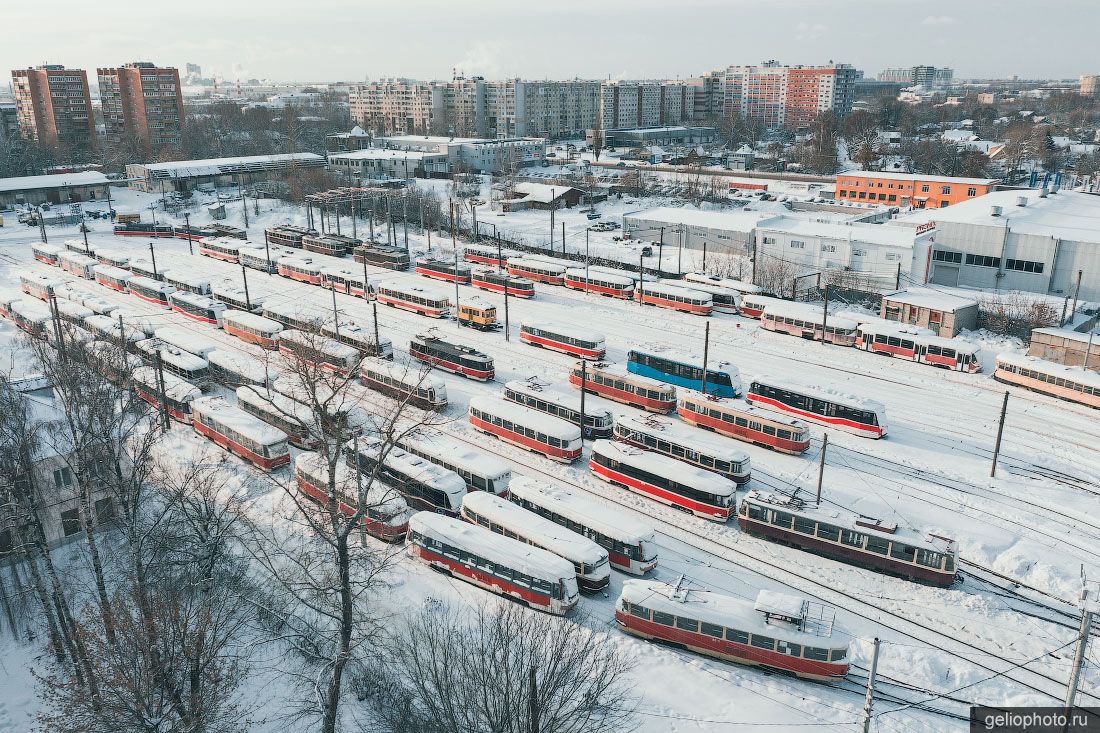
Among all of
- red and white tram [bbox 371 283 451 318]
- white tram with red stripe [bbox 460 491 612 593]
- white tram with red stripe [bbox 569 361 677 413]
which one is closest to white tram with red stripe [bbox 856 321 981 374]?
white tram with red stripe [bbox 569 361 677 413]

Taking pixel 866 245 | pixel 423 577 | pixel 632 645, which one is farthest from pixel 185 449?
pixel 866 245

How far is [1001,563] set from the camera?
26.2 m

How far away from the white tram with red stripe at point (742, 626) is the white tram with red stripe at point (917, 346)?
26266mm

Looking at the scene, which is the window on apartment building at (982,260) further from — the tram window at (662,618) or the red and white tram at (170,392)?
the red and white tram at (170,392)

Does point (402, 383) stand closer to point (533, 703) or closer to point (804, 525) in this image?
point (804, 525)

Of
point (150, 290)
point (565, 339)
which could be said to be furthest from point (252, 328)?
point (565, 339)

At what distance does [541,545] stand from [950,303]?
Answer: 3667cm

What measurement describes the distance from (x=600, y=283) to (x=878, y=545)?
118 feet

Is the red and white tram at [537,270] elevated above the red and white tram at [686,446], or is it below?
above

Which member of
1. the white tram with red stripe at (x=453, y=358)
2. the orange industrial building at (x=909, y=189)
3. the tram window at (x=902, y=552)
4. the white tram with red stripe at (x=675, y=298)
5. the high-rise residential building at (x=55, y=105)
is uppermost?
the high-rise residential building at (x=55, y=105)

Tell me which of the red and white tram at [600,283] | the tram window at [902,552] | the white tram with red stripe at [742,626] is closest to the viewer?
the white tram with red stripe at [742,626]

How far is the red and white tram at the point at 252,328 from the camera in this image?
46.9m

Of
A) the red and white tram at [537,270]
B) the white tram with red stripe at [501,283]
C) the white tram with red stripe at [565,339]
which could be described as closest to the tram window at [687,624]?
the white tram with red stripe at [565,339]

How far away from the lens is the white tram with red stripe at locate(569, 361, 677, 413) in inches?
1494
